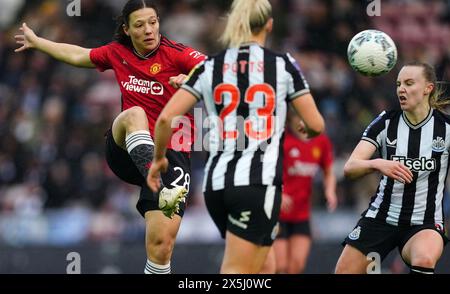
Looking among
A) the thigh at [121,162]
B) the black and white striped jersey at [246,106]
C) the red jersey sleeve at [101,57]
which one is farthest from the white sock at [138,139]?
the black and white striped jersey at [246,106]

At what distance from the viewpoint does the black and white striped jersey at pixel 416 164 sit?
707cm

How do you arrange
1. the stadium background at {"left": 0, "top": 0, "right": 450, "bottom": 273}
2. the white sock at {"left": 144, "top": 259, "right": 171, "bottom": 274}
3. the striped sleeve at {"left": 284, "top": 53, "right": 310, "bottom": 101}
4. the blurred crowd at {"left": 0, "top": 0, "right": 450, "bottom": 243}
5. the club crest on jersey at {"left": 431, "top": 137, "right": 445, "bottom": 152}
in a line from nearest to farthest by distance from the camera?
the striped sleeve at {"left": 284, "top": 53, "right": 310, "bottom": 101} < the club crest on jersey at {"left": 431, "top": 137, "right": 445, "bottom": 152} < the white sock at {"left": 144, "top": 259, "right": 171, "bottom": 274} < the stadium background at {"left": 0, "top": 0, "right": 450, "bottom": 273} < the blurred crowd at {"left": 0, "top": 0, "right": 450, "bottom": 243}

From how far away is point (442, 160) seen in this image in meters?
7.11

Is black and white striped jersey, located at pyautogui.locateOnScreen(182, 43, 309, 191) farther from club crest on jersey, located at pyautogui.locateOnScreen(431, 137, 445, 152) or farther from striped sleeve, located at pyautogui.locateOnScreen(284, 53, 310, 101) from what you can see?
club crest on jersey, located at pyautogui.locateOnScreen(431, 137, 445, 152)

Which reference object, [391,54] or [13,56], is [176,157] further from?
[13,56]

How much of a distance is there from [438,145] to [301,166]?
12.7ft

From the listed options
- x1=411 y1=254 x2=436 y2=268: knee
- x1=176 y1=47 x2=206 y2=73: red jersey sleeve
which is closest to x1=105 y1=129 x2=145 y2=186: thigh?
x1=176 y1=47 x2=206 y2=73: red jersey sleeve

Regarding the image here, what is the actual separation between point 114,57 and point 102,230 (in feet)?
19.0

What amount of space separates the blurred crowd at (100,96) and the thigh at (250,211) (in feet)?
21.8

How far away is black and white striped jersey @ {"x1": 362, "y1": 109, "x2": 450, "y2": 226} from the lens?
23.2ft

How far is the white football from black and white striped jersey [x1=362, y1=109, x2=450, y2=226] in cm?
41

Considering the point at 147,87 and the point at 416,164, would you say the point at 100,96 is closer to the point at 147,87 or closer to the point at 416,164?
the point at 147,87

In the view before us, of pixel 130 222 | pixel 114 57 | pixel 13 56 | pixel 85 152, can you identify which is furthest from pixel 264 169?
pixel 13 56

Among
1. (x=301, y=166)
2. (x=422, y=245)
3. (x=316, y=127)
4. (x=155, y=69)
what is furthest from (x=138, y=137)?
(x=301, y=166)
